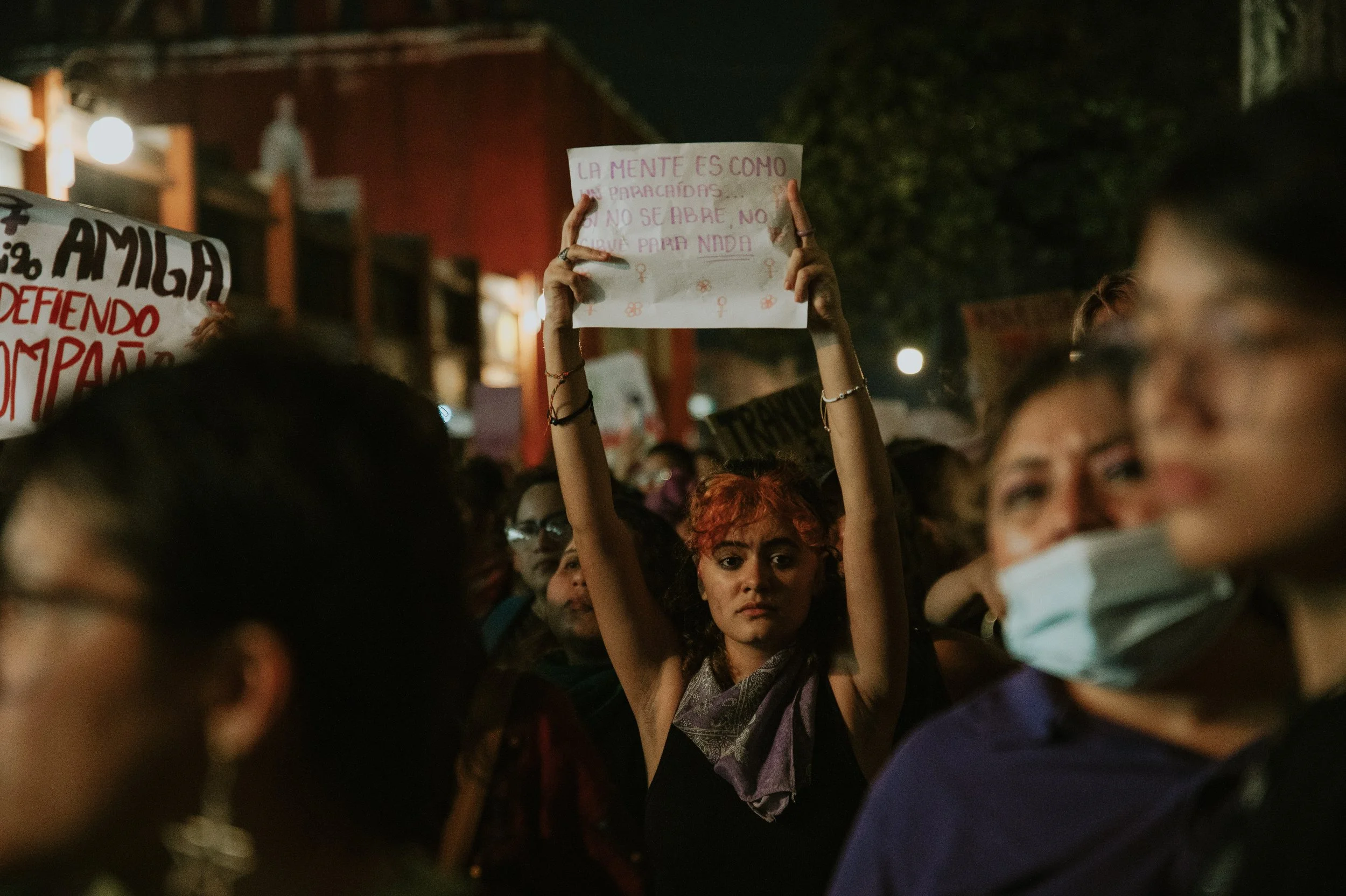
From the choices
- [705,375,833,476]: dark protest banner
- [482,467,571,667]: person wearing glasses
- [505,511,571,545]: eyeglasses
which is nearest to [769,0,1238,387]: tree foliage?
[705,375,833,476]: dark protest banner

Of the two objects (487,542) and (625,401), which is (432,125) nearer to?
(625,401)

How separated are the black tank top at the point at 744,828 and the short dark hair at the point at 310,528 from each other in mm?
1325

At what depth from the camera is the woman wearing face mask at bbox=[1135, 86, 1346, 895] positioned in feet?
3.76

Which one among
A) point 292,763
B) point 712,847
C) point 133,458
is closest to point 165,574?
point 133,458

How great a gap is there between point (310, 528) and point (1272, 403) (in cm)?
94

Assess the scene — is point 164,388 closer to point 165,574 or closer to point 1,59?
point 165,574

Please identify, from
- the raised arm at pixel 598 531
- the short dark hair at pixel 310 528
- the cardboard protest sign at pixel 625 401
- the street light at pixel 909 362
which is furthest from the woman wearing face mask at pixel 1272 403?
→ the street light at pixel 909 362

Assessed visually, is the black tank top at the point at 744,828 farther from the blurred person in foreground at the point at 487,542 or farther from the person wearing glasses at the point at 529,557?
the blurred person in foreground at the point at 487,542

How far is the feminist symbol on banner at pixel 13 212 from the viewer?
13.5ft

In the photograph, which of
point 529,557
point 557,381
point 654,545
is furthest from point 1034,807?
point 529,557

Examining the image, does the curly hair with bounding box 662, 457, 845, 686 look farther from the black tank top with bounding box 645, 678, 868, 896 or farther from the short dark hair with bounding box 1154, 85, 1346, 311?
the short dark hair with bounding box 1154, 85, 1346, 311

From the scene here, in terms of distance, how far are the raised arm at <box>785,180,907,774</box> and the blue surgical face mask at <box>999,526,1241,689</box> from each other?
4.13ft

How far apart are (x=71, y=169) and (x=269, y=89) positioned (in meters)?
19.2

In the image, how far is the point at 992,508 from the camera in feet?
5.73
